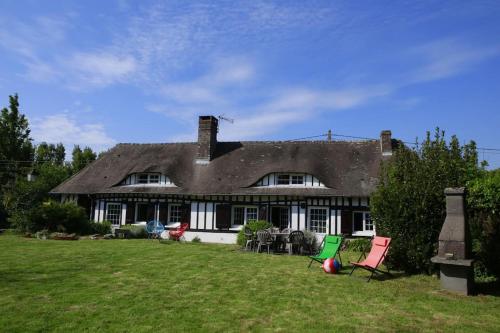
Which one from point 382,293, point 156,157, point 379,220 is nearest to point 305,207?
point 379,220

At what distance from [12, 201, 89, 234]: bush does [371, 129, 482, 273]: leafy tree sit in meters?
13.9

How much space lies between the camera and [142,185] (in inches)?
823

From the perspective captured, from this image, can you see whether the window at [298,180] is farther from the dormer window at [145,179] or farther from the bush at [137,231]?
the bush at [137,231]

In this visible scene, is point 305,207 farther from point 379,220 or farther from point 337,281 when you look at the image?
point 337,281

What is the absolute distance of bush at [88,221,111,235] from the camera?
19078 millimetres

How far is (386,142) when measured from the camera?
20359mm

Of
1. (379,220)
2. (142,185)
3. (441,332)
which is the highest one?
(142,185)

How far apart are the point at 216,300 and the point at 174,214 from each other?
1402cm

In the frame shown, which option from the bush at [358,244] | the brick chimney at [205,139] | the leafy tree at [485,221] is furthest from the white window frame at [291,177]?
the leafy tree at [485,221]

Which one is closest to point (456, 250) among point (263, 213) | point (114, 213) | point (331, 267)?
point (331, 267)

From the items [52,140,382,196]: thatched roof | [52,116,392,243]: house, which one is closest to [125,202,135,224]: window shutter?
[52,116,392,243]: house

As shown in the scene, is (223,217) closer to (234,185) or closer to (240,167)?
(234,185)

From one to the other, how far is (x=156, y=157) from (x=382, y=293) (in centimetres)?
1739

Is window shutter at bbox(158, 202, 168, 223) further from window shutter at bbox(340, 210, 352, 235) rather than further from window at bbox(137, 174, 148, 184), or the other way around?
window shutter at bbox(340, 210, 352, 235)
